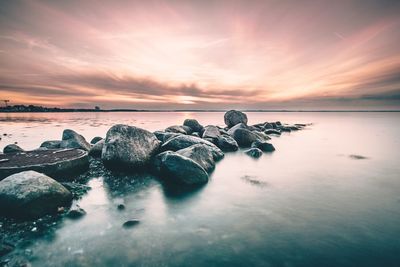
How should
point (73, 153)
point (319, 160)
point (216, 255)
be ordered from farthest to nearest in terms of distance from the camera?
point (319, 160) < point (73, 153) < point (216, 255)

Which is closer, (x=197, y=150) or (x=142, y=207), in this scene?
(x=142, y=207)

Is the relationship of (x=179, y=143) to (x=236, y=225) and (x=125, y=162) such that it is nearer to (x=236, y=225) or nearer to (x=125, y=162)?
(x=125, y=162)

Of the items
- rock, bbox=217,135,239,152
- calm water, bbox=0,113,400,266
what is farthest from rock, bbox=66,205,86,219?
rock, bbox=217,135,239,152

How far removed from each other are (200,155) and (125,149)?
8.99 feet

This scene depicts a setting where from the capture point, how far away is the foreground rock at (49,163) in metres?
5.95

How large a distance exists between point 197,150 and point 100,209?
4.10m

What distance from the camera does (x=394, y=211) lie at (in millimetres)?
5051

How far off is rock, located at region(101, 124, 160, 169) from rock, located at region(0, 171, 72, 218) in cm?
273

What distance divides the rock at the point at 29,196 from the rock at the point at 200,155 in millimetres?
4064

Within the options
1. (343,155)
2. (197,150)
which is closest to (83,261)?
(197,150)

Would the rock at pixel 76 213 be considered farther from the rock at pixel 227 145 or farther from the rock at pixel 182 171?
the rock at pixel 227 145

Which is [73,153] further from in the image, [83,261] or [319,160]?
[319,160]

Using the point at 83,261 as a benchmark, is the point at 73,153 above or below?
above

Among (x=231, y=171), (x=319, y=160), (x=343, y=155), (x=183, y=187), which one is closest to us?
(x=183, y=187)
